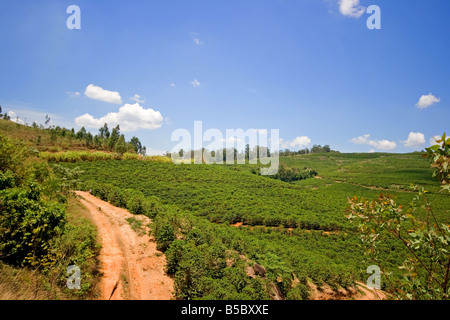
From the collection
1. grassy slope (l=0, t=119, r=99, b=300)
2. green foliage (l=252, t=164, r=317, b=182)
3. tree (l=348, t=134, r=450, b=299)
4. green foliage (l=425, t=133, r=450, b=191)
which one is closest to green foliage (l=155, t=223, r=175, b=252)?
grassy slope (l=0, t=119, r=99, b=300)

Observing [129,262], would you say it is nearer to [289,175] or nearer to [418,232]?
[418,232]

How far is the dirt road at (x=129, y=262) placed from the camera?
7.75 metres

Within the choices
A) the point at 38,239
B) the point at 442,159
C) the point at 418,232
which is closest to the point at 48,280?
the point at 38,239

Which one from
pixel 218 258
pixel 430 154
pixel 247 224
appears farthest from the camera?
pixel 247 224

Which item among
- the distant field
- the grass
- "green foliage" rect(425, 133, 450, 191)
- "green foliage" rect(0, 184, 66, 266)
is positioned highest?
"green foliage" rect(425, 133, 450, 191)

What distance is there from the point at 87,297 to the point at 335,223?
31.2 meters

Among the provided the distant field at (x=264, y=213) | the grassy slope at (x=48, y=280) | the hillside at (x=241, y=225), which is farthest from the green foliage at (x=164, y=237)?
the distant field at (x=264, y=213)

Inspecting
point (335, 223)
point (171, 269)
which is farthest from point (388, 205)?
point (335, 223)

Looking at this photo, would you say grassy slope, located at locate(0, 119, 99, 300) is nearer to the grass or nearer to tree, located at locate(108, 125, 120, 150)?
the grass

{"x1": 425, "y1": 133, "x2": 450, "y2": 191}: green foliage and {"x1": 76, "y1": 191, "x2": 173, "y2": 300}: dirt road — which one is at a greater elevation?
{"x1": 425, "y1": 133, "x2": 450, "y2": 191}: green foliage

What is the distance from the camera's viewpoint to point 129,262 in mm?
9344

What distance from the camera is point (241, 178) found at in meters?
50.6

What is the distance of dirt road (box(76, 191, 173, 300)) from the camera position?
775 centimetres
